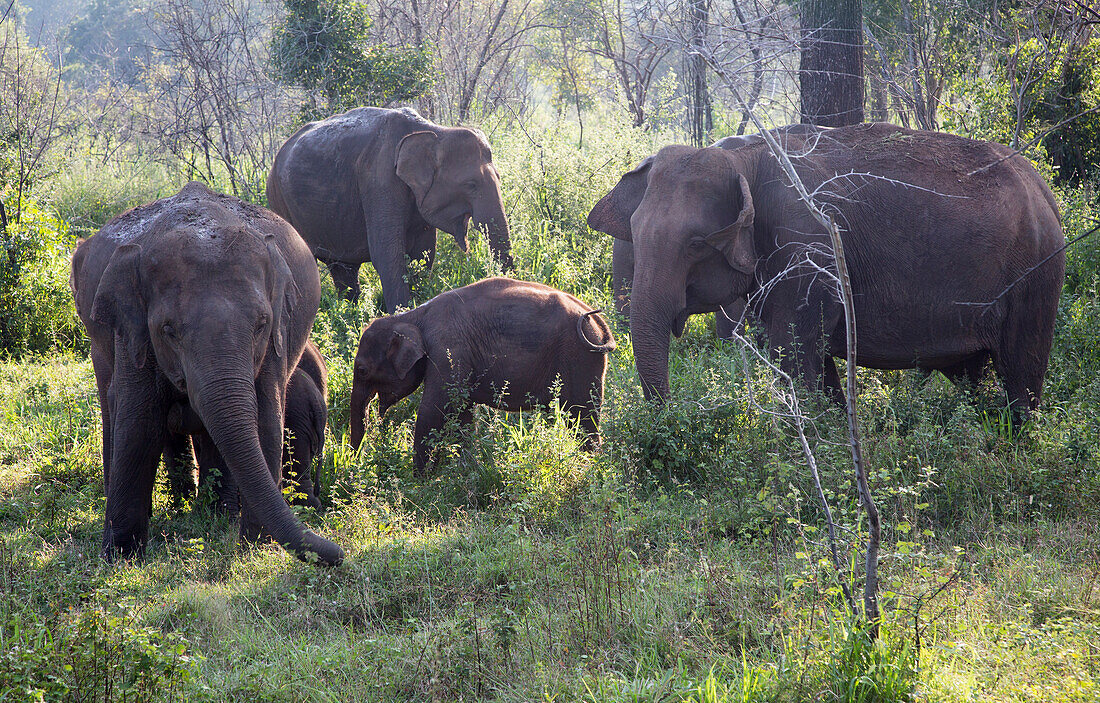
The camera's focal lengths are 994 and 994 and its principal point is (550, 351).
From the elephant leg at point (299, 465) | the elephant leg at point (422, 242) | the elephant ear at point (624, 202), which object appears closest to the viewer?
the elephant leg at point (299, 465)

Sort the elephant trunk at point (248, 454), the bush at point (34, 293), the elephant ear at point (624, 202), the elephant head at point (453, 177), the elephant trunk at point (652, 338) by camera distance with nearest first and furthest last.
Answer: the elephant trunk at point (248, 454) < the elephant trunk at point (652, 338) < the elephant ear at point (624, 202) < the bush at point (34, 293) < the elephant head at point (453, 177)

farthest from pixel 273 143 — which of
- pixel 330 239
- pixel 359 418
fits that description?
pixel 359 418

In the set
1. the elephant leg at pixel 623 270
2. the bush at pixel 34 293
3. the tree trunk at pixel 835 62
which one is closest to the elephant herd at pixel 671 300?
the elephant leg at pixel 623 270

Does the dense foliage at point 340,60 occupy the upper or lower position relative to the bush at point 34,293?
upper

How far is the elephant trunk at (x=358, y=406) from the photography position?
23.7ft

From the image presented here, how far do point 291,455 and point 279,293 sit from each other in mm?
1403

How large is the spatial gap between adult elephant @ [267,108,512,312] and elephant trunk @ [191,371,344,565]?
17.0ft

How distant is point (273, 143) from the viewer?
19.7 m

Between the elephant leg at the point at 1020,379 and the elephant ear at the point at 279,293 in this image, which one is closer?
the elephant ear at the point at 279,293

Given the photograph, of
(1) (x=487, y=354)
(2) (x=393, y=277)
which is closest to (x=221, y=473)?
(1) (x=487, y=354)

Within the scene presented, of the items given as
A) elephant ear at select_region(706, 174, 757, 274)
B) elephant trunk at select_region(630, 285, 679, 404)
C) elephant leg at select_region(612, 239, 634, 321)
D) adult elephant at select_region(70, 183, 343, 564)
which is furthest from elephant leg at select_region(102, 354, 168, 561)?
elephant leg at select_region(612, 239, 634, 321)

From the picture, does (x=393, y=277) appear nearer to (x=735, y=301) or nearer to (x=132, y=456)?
(x=735, y=301)

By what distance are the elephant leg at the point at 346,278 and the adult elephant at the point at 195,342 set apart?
5.78m

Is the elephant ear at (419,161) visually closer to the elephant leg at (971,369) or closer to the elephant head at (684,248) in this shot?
the elephant head at (684,248)
